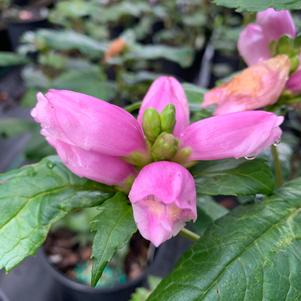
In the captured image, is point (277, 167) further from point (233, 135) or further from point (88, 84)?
point (88, 84)

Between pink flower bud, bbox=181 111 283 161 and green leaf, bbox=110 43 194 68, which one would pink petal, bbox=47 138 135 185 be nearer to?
pink flower bud, bbox=181 111 283 161

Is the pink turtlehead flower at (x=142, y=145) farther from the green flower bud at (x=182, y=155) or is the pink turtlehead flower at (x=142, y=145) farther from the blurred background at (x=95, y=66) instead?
the blurred background at (x=95, y=66)

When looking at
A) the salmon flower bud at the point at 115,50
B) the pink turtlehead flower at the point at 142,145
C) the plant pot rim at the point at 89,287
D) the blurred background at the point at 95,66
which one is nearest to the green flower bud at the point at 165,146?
the pink turtlehead flower at the point at 142,145

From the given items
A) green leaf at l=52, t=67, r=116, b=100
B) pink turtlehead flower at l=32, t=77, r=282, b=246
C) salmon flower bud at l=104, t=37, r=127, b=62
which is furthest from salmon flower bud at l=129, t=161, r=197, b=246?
salmon flower bud at l=104, t=37, r=127, b=62

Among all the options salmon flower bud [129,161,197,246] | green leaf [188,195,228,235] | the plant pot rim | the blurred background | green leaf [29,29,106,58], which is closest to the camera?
salmon flower bud [129,161,197,246]

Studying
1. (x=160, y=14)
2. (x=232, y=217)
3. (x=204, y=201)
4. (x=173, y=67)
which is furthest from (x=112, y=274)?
(x=160, y=14)
